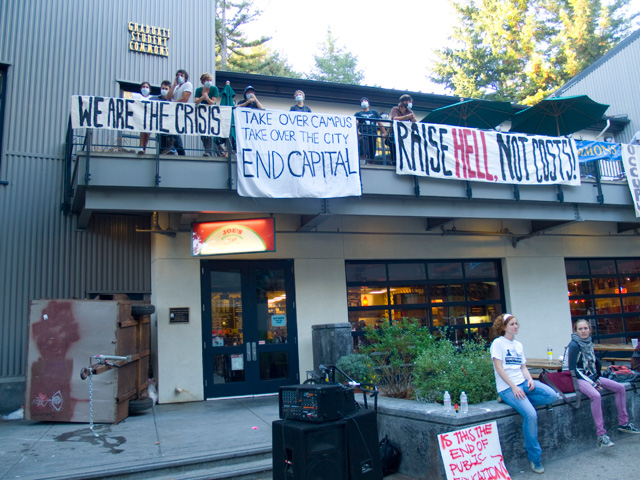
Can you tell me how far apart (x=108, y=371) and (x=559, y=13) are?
33158 millimetres

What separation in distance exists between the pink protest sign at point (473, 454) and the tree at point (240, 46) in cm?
3042

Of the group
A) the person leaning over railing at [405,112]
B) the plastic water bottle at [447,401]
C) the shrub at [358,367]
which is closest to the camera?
the plastic water bottle at [447,401]

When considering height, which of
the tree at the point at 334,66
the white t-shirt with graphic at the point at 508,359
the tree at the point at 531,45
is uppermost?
the tree at the point at 334,66

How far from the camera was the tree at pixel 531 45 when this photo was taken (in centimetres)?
2820

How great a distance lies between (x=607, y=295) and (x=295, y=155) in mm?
11134

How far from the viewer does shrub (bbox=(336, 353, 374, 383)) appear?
8.38m

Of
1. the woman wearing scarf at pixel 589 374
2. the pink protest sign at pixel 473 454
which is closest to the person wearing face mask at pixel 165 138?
the pink protest sign at pixel 473 454

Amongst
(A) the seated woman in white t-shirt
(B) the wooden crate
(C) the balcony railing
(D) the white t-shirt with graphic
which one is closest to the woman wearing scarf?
(A) the seated woman in white t-shirt

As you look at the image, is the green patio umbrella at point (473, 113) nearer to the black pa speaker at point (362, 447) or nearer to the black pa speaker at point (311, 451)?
the black pa speaker at point (362, 447)

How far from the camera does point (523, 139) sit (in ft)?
37.1

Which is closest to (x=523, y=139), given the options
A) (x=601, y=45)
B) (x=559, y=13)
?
(x=601, y=45)

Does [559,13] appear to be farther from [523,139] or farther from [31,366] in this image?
[31,366]

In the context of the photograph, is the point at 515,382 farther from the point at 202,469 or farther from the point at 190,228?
the point at 190,228

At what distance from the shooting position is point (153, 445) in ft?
21.5
